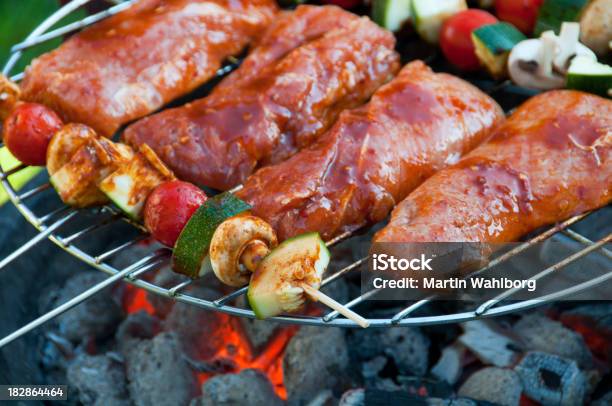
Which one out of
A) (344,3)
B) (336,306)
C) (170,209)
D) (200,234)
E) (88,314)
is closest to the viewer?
(336,306)

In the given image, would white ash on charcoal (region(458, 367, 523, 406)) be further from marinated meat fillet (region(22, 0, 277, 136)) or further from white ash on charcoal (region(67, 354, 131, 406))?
marinated meat fillet (region(22, 0, 277, 136))

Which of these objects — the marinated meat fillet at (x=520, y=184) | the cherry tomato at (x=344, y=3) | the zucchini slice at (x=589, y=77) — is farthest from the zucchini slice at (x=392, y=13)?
the marinated meat fillet at (x=520, y=184)

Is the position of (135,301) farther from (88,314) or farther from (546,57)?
(546,57)

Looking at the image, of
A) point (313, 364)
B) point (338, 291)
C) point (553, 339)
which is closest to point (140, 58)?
point (338, 291)

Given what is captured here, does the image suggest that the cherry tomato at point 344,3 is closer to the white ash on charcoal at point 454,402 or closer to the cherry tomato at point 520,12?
the cherry tomato at point 520,12

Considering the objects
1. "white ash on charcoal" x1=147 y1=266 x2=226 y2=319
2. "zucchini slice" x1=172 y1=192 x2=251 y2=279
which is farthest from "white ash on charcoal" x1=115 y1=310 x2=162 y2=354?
"zucchini slice" x1=172 y1=192 x2=251 y2=279

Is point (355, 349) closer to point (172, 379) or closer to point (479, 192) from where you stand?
point (172, 379)

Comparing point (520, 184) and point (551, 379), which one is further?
point (551, 379)
